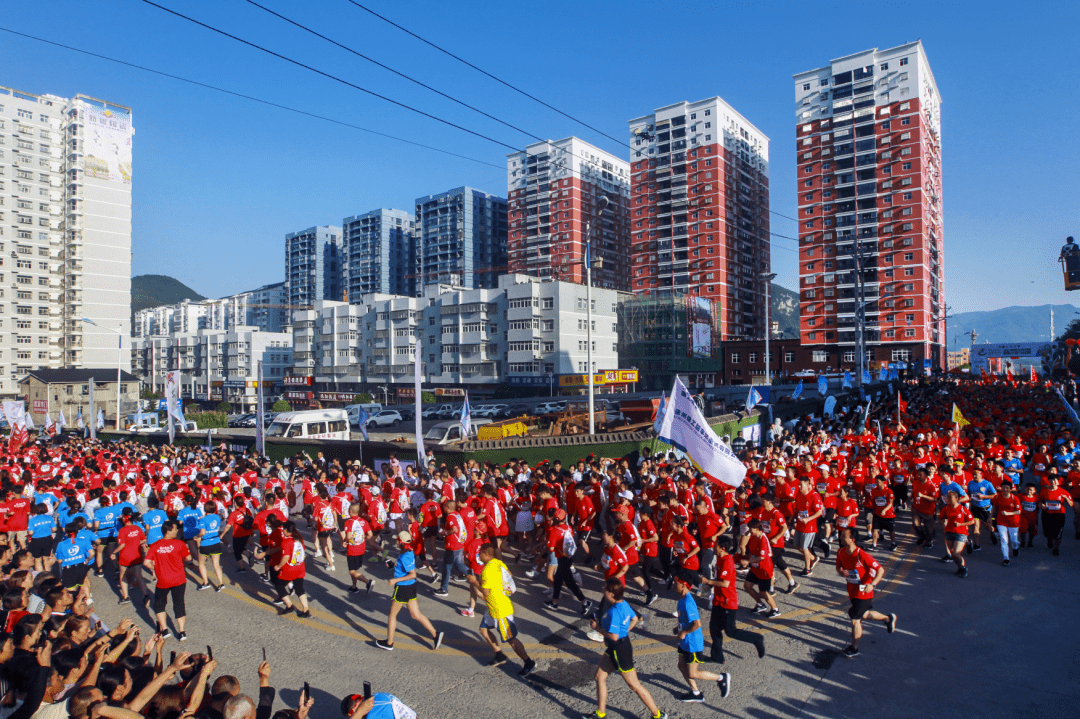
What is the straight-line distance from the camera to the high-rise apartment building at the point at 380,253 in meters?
146

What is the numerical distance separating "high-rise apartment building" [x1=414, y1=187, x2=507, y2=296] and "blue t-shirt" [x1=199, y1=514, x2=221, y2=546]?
388 feet

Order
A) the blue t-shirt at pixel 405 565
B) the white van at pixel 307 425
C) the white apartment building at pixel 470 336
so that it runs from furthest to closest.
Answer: the white apartment building at pixel 470 336, the white van at pixel 307 425, the blue t-shirt at pixel 405 565

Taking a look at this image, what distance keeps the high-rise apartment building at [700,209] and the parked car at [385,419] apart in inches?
2127

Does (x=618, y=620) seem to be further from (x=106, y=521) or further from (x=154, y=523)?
(x=106, y=521)

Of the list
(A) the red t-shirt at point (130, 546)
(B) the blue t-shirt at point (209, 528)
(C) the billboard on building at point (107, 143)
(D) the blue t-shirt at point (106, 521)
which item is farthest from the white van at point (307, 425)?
(C) the billboard on building at point (107, 143)

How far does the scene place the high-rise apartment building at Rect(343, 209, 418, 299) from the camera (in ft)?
479

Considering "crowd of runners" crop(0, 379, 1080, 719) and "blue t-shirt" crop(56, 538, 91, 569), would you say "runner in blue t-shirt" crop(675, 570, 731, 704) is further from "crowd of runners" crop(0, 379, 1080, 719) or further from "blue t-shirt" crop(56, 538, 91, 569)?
"blue t-shirt" crop(56, 538, 91, 569)

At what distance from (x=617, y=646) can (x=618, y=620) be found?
25cm

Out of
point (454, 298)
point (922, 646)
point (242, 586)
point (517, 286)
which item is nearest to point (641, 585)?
point (922, 646)

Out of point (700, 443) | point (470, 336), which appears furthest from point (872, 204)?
point (700, 443)

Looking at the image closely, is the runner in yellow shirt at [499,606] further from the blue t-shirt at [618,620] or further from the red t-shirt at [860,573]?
the red t-shirt at [860,573]

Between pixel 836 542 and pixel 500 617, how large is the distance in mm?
8404

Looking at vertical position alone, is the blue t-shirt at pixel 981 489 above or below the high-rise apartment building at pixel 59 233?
below

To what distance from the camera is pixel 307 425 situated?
29781mm
